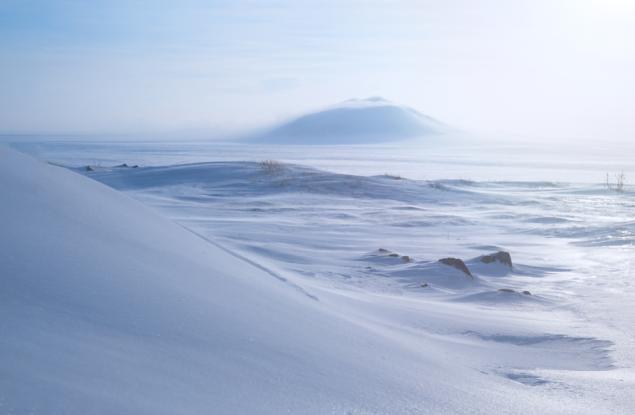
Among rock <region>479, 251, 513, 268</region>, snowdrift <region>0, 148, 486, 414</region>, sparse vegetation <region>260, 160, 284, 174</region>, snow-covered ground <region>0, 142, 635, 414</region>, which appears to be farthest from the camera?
sparse vegetation <region>260, 160, 284, 174</region>

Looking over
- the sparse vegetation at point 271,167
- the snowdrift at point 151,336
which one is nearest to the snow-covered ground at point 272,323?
the snowdrift at point 151,336

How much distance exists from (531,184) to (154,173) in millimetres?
10688

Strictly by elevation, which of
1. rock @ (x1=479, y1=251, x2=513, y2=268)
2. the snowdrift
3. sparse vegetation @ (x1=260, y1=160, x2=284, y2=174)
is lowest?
rock @ (x1=479, y1=251, x2=513, y2=268)

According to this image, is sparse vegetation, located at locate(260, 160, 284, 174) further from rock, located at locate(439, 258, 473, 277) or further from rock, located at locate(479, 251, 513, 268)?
rock, located at locate(439, 258, 473, 277)

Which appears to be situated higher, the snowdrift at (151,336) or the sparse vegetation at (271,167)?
the sparse vegetation at (271,167)

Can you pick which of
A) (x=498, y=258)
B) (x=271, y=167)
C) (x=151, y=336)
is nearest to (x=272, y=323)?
(x=151, y=336)

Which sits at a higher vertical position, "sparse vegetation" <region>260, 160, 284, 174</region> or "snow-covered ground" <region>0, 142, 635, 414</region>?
"sparse vegetation" <region>260, 160, 284, 174</region>

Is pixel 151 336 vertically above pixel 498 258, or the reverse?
pixel 151 336

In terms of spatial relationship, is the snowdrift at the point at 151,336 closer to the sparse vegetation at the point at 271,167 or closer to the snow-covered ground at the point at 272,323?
the snow-covered ground at the point at 272,323

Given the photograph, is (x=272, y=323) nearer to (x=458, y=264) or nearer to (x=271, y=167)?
(x=458, y=264)

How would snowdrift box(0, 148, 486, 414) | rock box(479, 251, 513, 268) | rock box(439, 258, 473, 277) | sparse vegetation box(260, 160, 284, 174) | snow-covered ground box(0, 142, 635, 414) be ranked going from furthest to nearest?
sparse vegetation box(260, 160, 284, 174) → rock box(479, 251, 513, 268) → rock box(439, 258, 473, 277) → snow-covered ground box(0, 142, 635, 414) → snowdrift box(0, 148, 486, 414)

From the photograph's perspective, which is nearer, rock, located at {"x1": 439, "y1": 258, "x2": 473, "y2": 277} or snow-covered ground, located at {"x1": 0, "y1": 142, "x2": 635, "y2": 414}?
snow-covered ground, located at {"x1": 0, "y1": 142, "x2": 635, "y2": 414}

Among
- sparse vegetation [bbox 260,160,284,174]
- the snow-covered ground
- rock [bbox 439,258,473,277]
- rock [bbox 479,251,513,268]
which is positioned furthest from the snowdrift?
sparse vegetation [bbox 260,160,284,174]

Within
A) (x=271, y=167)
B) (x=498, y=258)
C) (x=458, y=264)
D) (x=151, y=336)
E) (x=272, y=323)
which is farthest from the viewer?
(x=271, y=167)
